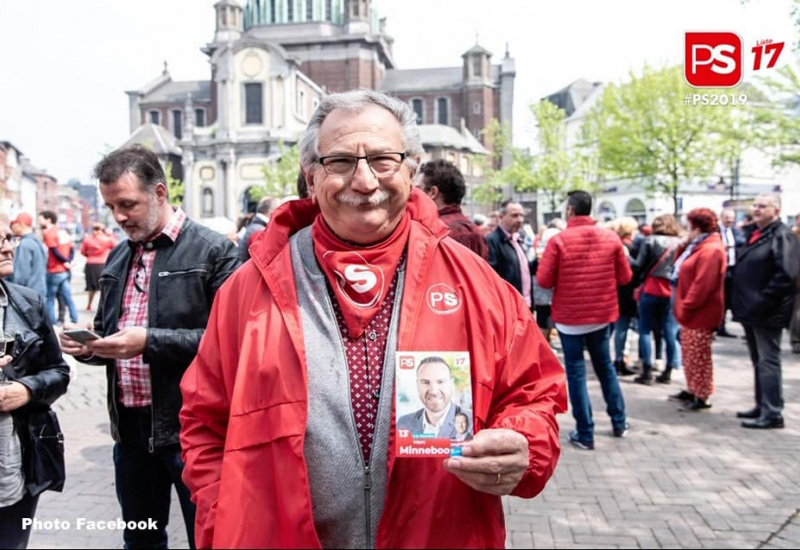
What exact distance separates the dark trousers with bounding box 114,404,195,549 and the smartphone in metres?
0.52

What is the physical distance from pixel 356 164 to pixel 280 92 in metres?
55.0

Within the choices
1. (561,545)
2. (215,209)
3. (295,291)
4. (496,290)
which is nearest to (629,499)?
(561,545)

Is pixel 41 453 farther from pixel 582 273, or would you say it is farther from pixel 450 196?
pixel 582 273

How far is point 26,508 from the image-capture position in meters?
2.70

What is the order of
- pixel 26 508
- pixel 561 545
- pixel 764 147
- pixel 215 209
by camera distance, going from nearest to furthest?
pixel 26 508, pixel 561 545, pixel 764 147, pixel 215 209

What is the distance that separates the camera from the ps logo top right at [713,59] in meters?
2.79

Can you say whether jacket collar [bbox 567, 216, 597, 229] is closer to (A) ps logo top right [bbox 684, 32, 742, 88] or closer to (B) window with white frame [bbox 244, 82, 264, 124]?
(A) ps logo top right [bbox 684, 32, 742, 88]

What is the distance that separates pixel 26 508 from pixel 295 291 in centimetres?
173

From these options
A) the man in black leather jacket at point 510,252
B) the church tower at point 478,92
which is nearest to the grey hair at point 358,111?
the man in black leather jacket at point 510,252

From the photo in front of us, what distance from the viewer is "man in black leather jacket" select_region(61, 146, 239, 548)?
292cm

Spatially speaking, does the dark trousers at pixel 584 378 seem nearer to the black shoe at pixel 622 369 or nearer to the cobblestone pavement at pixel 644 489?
the cobblestone pavement at pixel 644 489

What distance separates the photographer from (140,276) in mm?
3051

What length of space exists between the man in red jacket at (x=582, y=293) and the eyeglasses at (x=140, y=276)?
11.7ft

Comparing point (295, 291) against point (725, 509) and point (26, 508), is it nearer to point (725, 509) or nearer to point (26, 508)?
point (26, 508)
